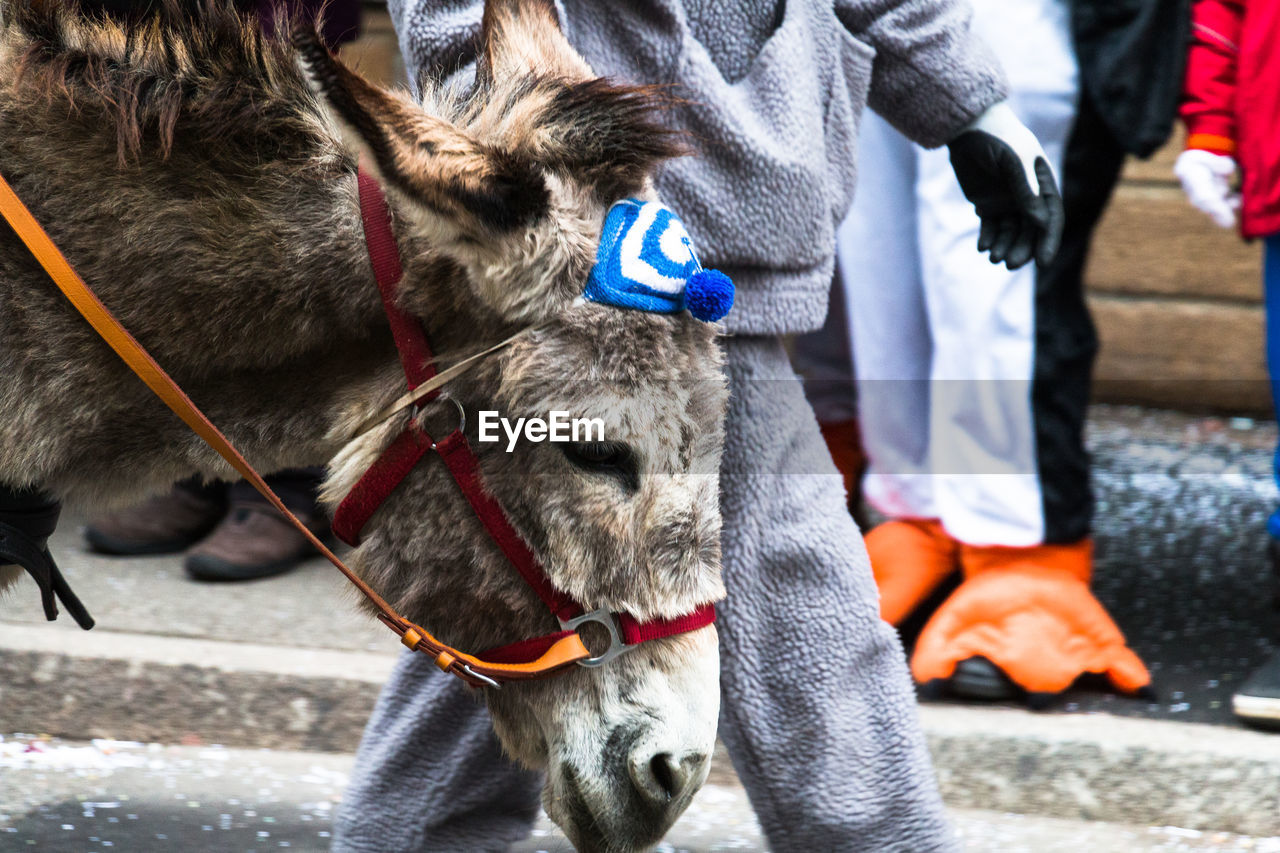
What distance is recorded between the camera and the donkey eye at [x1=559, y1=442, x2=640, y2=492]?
1.73 metres

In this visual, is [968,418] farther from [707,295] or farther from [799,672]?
[707,295]

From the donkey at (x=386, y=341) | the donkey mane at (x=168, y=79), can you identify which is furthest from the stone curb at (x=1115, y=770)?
the donkey mane at (x=168, y=79)

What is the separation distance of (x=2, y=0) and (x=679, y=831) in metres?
2.17

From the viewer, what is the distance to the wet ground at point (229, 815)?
2.89 meters

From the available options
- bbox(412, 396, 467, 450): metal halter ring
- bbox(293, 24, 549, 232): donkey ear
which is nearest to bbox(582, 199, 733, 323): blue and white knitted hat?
bbox(293, 24, 549, 232): donkey ear

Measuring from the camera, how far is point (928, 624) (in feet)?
11.9

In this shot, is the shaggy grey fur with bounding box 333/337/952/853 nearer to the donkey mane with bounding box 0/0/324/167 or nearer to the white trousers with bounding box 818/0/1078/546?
the donkey mane with bounding box 0/0/324/167

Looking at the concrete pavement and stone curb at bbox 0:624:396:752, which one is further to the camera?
stone curb at bbox 0:624:396:752

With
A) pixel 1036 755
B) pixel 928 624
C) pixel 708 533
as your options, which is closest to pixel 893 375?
pixel 928 624

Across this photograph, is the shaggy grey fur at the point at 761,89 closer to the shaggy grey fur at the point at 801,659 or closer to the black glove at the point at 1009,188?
the black glove at the point at 1009,188

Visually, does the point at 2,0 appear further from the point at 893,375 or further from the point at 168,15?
the point at 893,375

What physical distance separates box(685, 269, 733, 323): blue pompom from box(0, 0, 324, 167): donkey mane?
55 cm

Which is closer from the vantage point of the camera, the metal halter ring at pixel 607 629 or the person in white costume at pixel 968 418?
the metal halter ring at pixel 607 629

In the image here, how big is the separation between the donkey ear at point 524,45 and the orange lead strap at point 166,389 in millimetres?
601
